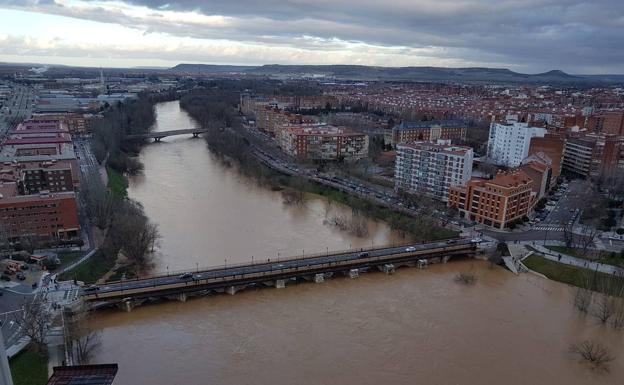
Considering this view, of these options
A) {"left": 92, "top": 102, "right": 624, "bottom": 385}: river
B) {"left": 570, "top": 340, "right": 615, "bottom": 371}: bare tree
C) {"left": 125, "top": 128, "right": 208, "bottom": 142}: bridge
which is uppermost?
{"left": 125, "top": 128, "right": 208, "bottom": 142}: bridge

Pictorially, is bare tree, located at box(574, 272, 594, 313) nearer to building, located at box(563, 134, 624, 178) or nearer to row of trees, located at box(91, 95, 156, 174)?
building, located at box(563, 134, 624, 178)

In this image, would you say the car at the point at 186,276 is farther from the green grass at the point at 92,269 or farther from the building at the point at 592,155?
the building at the point at 592,155

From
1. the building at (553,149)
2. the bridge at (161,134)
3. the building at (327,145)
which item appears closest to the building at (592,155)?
the building at (553,149)

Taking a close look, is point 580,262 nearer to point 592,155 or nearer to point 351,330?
point 351,330

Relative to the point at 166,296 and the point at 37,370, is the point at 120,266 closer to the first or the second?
the point at 166,296

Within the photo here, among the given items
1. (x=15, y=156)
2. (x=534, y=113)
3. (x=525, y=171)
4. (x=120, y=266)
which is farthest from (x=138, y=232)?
(x=534, y=113)

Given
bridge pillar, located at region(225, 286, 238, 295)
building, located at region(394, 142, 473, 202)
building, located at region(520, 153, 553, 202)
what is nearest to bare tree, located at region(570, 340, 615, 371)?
bridge pillar, located at region(225, 286, 238, 295)

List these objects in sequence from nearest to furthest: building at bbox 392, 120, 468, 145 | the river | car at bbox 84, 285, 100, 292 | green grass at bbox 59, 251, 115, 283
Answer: the river, car at bbox 84, 285, 100, 292, green grass at bbox 59, 251, 115, 283, building at bbox 392, 120, 468, 145
